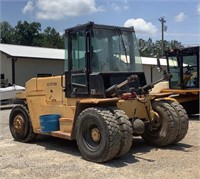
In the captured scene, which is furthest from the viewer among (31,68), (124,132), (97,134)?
(31,68)

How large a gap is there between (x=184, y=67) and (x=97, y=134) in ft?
26.6

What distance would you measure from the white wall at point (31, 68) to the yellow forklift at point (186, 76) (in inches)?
559

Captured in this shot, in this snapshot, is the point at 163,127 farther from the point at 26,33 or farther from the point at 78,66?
the point at 26,33

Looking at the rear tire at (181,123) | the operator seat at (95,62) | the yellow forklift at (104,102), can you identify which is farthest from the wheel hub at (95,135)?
the rear tire at (181,123)

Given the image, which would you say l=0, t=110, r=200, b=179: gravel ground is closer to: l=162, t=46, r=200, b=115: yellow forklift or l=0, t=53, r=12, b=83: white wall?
l=162, t=46, r=200, b=115: yellow forklift

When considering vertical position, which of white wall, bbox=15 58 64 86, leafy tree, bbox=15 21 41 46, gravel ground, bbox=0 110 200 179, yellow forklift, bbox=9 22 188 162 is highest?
leafy tree, bbox=15 21 41 46

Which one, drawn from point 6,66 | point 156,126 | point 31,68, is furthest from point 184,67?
point 31,68

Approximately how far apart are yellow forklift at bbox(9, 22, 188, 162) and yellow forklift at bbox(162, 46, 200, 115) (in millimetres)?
5380

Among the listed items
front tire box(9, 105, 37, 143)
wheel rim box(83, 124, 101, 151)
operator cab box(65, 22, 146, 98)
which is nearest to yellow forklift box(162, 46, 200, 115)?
operator cab box(65, 22, 146, 98)

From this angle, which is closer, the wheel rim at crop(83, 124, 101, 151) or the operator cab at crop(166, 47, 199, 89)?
the wheel rim at crop(83, 124, 101, 151)

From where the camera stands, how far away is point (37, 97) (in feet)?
30.2

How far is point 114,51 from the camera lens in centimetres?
812

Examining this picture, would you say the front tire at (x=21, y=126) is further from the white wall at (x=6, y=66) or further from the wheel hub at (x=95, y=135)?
the white wall at (x=6, y=66)

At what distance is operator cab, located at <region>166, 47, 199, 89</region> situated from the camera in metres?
14.0
